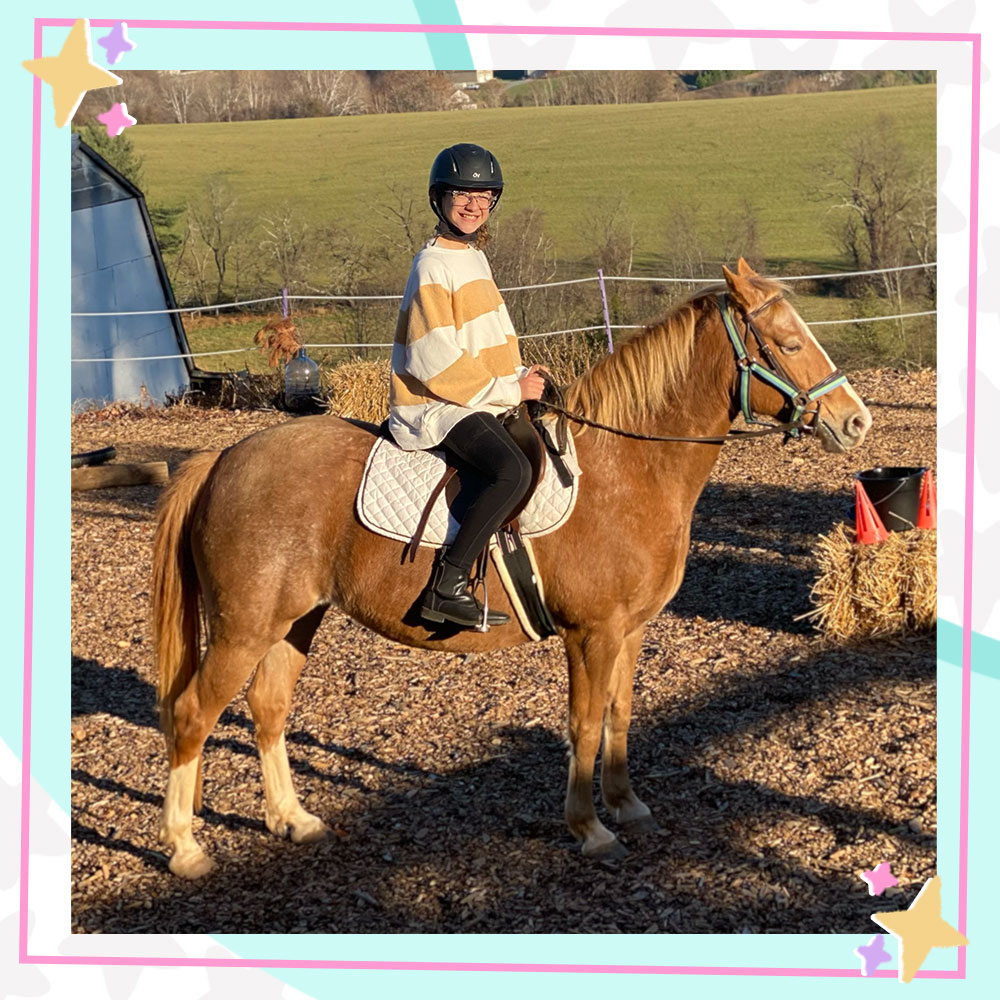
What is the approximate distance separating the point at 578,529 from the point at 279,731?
1.58 meters

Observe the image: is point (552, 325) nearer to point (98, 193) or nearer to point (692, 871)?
point (98, 193)

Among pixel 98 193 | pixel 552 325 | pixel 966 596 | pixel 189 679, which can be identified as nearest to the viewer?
pixel 966 596

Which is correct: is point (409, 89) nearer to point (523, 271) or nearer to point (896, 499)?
point (523, 271)

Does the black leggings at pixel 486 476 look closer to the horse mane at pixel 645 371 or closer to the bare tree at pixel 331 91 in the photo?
the horse mane at pixel 645 371

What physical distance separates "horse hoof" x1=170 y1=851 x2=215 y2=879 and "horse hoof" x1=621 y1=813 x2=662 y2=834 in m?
1.70

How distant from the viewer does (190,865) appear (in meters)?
4.43

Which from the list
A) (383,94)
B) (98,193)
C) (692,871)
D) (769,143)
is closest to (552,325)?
(98,193)

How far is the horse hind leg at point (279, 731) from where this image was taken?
468cm

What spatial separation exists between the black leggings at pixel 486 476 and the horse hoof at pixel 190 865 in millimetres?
1618

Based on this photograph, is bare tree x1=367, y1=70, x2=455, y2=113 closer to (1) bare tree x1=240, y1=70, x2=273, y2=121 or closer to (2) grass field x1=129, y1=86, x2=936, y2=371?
(2) grass field x1=129, y1=86, x2=936, y2=371

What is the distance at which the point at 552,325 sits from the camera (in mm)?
17562

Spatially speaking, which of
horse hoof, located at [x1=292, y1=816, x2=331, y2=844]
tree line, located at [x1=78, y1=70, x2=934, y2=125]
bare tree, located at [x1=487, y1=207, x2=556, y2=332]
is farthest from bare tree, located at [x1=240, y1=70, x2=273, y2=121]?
horse hoof, located at [x1=292, y1=816, x2=331, y2=844]

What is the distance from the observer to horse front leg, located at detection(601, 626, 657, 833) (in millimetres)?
4637

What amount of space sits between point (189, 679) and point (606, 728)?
5.73ft
